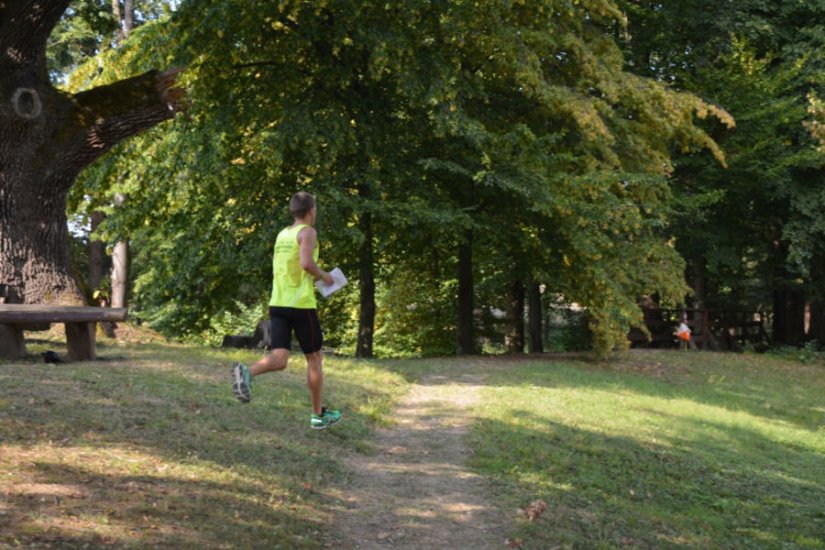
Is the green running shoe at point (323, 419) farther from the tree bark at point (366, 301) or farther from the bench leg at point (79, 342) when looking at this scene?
the tree bark at point (366, 301)

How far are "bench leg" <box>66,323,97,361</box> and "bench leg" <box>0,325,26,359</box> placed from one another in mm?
591

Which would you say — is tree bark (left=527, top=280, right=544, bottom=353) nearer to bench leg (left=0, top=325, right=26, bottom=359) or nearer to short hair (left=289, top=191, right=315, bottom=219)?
bench leg (left=0, top=325, right=26, bottom=359)

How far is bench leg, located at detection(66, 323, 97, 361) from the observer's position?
1130cm

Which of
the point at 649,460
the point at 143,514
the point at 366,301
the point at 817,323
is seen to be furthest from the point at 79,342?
the point at 817,323

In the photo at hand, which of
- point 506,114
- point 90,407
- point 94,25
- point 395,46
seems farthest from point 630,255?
point 90,407

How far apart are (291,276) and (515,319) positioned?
737 inches

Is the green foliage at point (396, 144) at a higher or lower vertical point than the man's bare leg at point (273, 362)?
higher

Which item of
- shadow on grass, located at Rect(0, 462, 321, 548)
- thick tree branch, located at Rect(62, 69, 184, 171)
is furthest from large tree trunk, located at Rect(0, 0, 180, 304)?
shadow on grass, located at Rect(0, 462, 321, 548)

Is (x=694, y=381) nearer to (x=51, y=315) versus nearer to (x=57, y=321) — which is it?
(x=57, y=321)

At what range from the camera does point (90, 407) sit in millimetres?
8016

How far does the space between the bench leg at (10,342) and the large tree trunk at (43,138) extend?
1.31m

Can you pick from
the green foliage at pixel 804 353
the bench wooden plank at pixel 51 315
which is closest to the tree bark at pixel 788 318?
the green foliage at pixel 804 353

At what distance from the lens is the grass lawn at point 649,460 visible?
734 centimetres

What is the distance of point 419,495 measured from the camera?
734 centimetres
